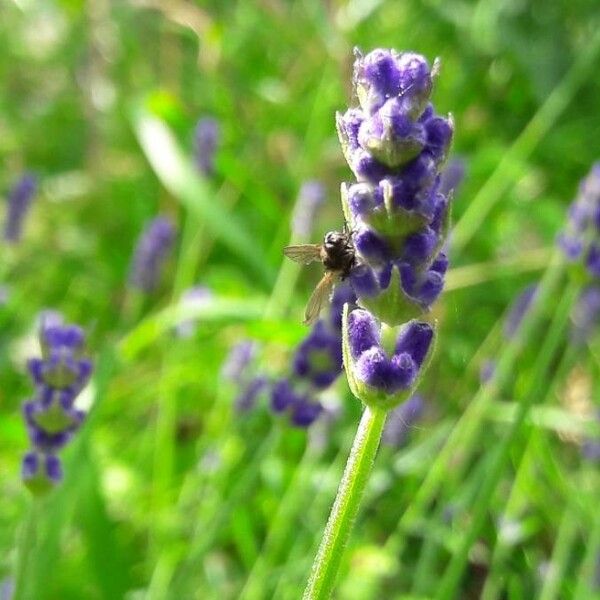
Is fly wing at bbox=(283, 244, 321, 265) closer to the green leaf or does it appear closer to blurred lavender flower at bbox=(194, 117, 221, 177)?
the green leaf

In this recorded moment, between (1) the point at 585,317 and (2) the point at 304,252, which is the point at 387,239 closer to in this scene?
(2) the point at 304,252

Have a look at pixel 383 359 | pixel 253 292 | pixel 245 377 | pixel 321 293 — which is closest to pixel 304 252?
pixel 321 293

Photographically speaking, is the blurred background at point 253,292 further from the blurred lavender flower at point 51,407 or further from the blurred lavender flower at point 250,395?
the blurred lavender flower at point 51,407

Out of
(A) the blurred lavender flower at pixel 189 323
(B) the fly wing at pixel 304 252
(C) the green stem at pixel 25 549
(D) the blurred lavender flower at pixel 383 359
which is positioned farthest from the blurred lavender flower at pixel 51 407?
(A) the blurred lavender flower at pixel 189 323

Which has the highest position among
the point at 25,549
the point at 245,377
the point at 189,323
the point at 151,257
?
the point at 151,257

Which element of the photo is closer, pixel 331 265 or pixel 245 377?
pixel 331 265

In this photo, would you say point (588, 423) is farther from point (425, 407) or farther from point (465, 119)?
point (465, 119)

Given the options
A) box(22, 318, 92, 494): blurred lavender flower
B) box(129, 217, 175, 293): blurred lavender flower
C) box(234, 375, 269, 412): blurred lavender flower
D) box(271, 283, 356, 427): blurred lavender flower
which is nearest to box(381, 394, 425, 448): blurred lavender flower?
box(234, 375, 269, 412): blurred lavender flower
